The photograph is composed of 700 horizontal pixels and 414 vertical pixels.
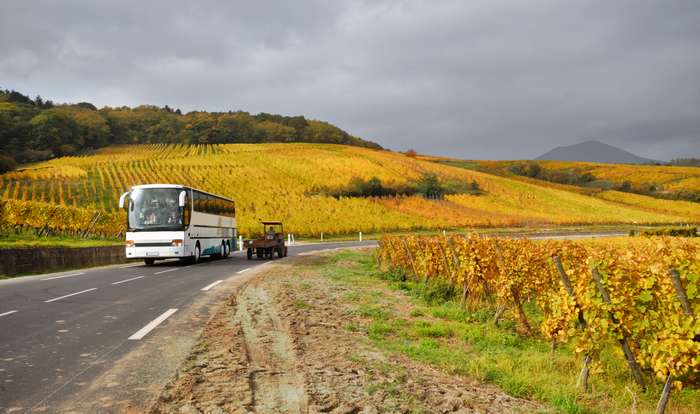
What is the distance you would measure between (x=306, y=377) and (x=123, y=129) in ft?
370

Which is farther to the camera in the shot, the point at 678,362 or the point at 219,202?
the point at 219,202

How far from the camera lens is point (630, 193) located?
8294 centimetres

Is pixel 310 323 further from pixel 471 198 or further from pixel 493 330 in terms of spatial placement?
pixel 471 198

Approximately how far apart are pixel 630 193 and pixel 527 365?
294 ft

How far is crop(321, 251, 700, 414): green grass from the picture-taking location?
5.50m

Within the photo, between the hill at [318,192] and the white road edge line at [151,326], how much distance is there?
1275 inches

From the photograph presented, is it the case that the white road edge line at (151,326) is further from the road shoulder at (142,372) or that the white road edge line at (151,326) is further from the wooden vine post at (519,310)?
the wooden vine post at (519,310)

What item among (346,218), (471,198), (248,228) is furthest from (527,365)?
(471,198)

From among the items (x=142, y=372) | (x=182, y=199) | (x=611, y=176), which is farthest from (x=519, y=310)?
(x=611, y=176)

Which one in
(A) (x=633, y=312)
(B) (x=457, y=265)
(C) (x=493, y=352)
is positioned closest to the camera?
(A) (x=633, y=312)

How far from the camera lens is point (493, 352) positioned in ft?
23.5

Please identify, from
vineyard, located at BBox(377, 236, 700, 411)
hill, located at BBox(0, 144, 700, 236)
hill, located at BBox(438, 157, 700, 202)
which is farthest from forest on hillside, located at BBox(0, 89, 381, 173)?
vineyard, located at BBox(377, 236, 700, 411)

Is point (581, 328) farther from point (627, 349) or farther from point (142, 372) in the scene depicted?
point (142, 372)

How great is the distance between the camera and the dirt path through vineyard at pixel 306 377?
4.71 metres
